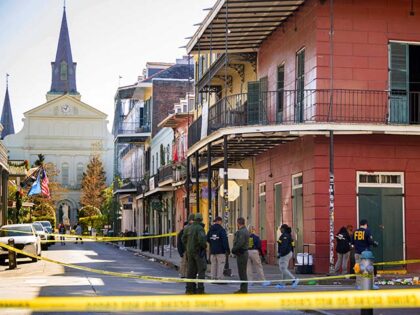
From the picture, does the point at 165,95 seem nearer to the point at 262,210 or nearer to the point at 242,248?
A: the point at 262,210

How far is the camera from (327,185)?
23266mm

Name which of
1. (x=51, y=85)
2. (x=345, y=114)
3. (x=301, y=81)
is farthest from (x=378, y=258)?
(x=51, y=85)

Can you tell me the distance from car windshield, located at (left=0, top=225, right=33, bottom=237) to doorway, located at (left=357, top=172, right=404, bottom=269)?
13868 millimetres

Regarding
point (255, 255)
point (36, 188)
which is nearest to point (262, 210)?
point (255, 255)

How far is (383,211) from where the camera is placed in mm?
23703

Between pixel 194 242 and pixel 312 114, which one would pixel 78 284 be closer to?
pixel 194 242

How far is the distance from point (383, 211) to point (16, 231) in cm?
1456

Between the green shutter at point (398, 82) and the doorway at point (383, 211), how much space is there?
1689 mm

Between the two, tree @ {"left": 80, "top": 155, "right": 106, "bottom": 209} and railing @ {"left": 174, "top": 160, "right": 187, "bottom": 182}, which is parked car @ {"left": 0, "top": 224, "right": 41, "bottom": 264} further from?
tree @ {"left": 80, "top": 155, "right": 106, "bottom": 209}

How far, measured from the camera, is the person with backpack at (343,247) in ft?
72.7

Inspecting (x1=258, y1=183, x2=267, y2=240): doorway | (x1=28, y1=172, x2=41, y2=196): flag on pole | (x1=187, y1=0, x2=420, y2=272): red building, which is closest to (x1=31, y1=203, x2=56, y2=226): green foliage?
(x1=28, y1=172, x2=41, y2=196): flag on pole

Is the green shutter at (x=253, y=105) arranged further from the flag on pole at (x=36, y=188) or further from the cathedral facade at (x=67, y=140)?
the cathedral facade at (x=67, y=140)

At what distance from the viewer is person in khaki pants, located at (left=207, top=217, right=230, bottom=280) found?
1914 cm

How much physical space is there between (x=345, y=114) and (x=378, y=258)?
398cm
